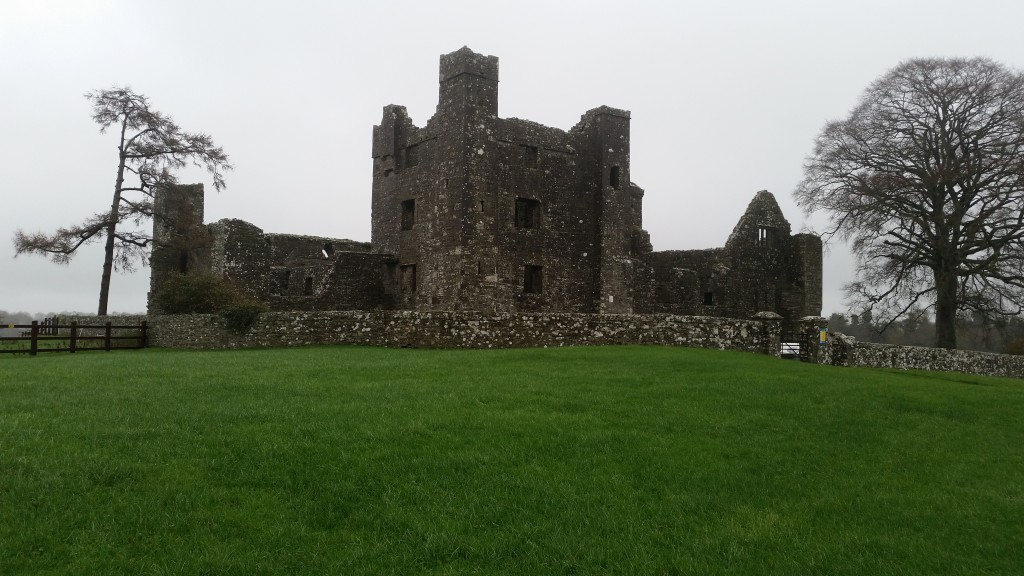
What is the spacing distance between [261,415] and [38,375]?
22.8 ft

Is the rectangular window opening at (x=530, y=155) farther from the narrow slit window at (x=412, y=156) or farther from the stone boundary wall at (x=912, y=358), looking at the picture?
the stone boundary wall at (x=912, y=358)

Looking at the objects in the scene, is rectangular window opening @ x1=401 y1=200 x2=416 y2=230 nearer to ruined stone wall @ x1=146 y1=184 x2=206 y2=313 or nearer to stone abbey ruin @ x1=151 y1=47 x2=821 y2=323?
stone abbey ruin @ x1=151 y1=47 x2=821 y2=323

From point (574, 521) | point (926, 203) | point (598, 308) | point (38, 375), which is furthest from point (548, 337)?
point (926, 203)

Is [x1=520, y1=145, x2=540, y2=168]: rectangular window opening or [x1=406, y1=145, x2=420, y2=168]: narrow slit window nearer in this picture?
[x1=520, y1=145, x2=540, y2=168]: rectangular window opening

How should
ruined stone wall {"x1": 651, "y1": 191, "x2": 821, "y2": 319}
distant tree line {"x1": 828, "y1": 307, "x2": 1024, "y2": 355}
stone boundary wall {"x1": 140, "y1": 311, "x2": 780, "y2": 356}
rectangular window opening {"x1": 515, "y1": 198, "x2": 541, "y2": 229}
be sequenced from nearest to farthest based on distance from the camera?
stone boundary wall {"x1": 140, "y1": 311, "x2": 780, "y2": 356} → rectangular window opening {"x1": 515, "y1": 198, "x2": 541, "y2": 229} → distant tree line {"x1": 828, "y1": 307, "x2": 1024, "y2": 355} → ruined stone wall {"x1": 651, "y1": 191, "x2": 821, "y2": 319}

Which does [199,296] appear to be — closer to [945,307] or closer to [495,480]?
[495,480]

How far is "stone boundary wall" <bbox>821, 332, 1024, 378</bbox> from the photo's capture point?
74.2 feet

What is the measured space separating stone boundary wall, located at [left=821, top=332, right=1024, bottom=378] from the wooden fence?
23074mm

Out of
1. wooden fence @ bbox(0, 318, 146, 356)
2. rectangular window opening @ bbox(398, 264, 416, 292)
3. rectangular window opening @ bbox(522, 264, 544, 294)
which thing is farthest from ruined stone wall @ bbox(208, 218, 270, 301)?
rectangular window opening @ bbox(522, 264, 544, 294)

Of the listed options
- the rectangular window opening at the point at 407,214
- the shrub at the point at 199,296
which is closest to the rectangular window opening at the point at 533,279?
the rectangular window opening at the point at 407,214

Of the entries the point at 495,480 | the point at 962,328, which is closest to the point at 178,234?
the point at 495,480

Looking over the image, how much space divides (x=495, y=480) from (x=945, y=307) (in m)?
29.8

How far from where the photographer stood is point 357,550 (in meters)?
6.17

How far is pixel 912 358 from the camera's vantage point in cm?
2759
